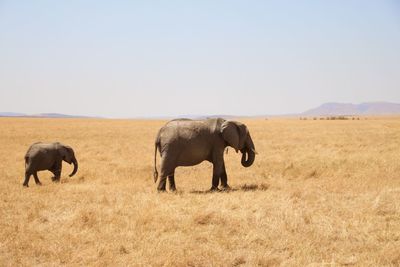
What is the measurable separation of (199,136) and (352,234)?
664 cm

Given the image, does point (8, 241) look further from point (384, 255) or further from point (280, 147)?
point (280, 147)

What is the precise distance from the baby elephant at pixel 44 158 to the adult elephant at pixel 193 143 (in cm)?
460

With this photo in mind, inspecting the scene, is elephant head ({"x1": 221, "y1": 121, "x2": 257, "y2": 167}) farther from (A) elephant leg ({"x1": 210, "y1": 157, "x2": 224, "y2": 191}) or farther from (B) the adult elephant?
(A) elephant leg ({"x1": 210, "y1": 157, "x2": 224, "y2": 191})

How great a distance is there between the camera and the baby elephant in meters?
16.1

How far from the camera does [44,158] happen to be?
16.5m

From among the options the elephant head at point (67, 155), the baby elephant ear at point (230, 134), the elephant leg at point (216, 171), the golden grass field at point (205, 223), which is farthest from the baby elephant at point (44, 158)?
the baby elephant ear at point (230, 134)

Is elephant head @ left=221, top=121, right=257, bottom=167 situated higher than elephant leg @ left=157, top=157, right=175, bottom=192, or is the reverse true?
elephant head @ left=221, top=121, right=257, bottom=167

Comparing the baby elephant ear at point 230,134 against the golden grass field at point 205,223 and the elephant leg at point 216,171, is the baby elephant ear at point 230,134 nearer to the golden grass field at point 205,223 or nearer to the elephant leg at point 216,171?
the elephant leg at point 216,171

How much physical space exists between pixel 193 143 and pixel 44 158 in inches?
230

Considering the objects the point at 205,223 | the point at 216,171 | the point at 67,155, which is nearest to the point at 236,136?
the point at 216,171

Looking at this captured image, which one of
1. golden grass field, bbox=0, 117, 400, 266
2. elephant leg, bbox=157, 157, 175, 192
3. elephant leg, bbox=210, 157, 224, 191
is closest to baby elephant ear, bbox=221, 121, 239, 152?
elephant leg, bbox=210, 157, 224, 191

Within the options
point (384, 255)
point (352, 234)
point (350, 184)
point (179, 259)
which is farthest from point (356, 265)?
point (350, 184)

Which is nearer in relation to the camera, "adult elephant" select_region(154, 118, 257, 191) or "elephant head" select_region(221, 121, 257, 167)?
"adult elephant" select_region(154, 118, 257, 191)

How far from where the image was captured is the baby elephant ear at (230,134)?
14727 mm
